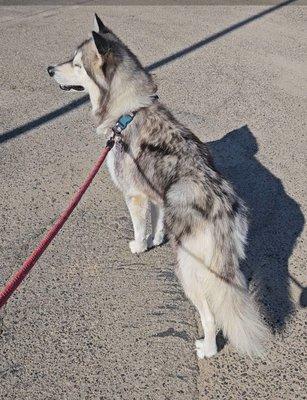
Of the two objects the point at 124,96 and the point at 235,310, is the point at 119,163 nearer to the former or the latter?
the point at 124,96

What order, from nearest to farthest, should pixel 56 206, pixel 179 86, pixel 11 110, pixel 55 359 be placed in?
pixel 55 359
pixel 56 206
pixel 11 110
pixel 179 86

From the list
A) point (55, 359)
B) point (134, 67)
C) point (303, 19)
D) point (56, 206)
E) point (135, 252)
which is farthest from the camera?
point (303, 19)

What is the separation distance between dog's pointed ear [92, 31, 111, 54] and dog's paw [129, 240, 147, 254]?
147cm

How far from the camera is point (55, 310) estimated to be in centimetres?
345

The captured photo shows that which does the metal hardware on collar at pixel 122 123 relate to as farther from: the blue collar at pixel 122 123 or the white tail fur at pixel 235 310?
the white tail fur at pixel 235 310

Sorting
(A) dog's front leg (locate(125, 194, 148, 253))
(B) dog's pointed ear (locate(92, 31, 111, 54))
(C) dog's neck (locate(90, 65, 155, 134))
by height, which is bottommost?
(A) dog's front leg (locate(125, 194, 148, 253))

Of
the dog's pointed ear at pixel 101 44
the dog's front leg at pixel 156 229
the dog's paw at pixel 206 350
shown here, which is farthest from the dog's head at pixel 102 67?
the dog's paw at pixel 206 350

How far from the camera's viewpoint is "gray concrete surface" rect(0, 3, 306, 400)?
9.91 ft

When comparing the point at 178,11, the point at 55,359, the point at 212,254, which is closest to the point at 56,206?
the point at 55,359

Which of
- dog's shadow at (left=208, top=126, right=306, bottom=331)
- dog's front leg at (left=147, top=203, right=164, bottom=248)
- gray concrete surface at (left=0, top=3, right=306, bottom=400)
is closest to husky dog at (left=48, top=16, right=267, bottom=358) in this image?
dog's front leg at (left=147, top=203, right=164, bottom=248)

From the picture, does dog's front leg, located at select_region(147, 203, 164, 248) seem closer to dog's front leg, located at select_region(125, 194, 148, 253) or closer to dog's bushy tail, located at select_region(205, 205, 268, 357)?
dog's front leg, located at select_region(125, 194, 148, 253)

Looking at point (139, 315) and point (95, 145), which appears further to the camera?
point (95, 145)

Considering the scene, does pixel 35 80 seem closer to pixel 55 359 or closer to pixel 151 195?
pixel 151 195

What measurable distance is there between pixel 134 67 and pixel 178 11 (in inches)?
255
